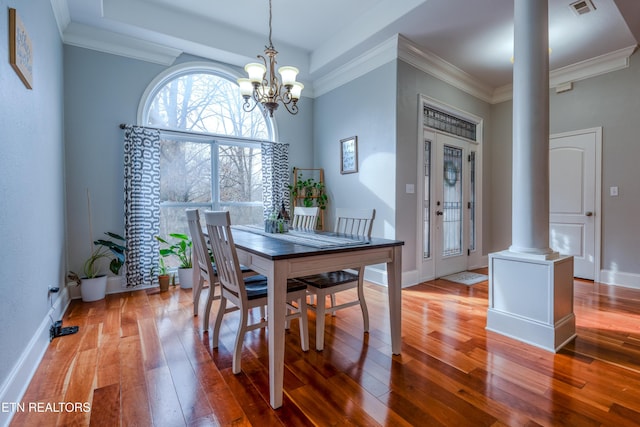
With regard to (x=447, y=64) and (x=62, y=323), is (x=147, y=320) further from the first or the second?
(x=447, y=64)

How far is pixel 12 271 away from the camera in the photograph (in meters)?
1.59

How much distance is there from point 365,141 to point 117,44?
3043 mm

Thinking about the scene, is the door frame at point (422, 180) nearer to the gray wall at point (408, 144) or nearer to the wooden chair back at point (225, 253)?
the gray wall at point (408, 144)

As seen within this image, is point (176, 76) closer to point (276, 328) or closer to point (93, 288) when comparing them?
point (93, 288)

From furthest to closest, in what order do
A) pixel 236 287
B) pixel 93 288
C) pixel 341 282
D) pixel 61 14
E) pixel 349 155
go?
pixel 349 155
pixel 93 288
pixel 61 14
pixel 341 282
pixel 236 287

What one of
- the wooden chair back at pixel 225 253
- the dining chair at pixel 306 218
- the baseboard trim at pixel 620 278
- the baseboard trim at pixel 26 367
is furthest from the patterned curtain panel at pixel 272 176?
the baseboard trim at pixel 620 278

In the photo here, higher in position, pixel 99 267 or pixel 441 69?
pixel 441 69

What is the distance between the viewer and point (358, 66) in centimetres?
401

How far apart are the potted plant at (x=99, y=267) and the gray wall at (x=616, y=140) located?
18.9 feet

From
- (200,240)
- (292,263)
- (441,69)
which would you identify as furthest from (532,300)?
(441,69)

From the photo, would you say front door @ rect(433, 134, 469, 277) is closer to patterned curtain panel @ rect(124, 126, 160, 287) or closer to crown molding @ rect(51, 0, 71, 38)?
patterned curtain panel @ rect(124, 126, 160, 287)

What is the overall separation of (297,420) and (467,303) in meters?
2.28

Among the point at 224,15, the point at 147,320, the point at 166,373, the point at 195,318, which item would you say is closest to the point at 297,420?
the point at 166,373

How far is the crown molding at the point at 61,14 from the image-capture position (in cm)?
273
